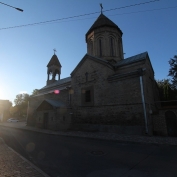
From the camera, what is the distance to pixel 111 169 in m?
4.68

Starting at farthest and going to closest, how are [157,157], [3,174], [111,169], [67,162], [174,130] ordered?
[174,130], [157,157], [67,162], [111,169], [3,174]

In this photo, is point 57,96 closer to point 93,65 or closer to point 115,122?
point 93,65

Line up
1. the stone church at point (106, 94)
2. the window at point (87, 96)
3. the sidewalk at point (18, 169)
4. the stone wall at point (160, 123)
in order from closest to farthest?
the sidewalk at point (18, 169) → the stone wall at point (160, 123) → the stone church at point (106, 94) → the window at point (87, 96)

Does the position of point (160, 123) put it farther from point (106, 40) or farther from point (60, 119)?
point (106, 40)

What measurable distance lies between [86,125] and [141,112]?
7.04 metres

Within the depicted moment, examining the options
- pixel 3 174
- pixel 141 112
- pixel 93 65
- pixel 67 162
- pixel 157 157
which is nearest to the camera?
pixel 3 174

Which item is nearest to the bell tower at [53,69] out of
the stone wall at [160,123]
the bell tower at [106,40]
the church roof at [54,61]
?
the church roof at [54,61]

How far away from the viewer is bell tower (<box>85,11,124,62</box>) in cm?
2088

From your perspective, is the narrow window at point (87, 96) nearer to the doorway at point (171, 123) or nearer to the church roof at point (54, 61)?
the doorway at point (171, 123)

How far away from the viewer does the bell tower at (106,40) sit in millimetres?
20875

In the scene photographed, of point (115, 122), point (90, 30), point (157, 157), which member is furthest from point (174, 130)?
point (90, 30)

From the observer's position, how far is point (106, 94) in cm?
1526

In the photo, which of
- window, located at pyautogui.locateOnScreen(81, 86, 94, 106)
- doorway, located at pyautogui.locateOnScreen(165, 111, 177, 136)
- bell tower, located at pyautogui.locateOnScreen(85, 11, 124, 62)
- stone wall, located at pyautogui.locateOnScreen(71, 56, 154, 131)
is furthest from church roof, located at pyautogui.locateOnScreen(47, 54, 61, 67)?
doorway, located at pyautogui.locateOnScreen(165, 111, 177, 136)

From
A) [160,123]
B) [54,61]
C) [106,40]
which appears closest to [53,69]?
[54,61]
